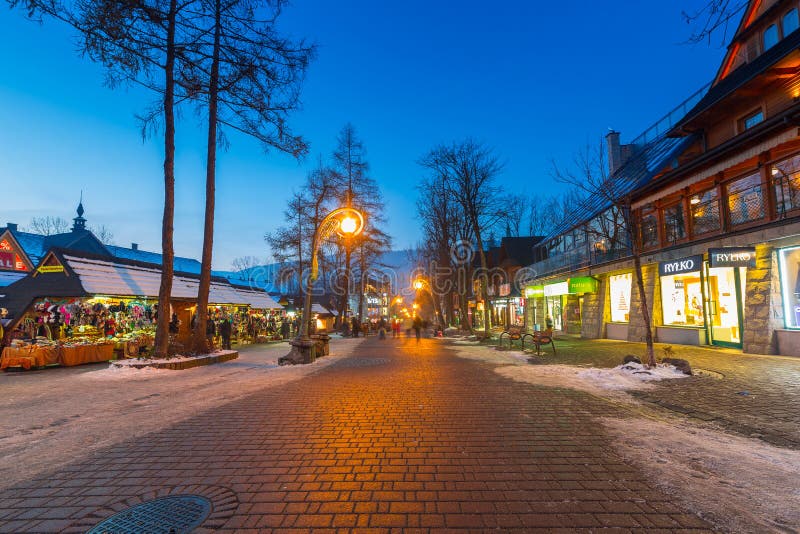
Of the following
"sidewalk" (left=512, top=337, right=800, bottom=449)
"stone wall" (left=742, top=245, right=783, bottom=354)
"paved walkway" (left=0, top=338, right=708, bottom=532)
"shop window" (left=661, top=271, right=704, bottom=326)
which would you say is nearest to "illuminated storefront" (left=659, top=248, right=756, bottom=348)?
"shop window" (left=661, top=271, right=704, bottom=326)

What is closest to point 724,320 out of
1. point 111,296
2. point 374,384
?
point 374,384

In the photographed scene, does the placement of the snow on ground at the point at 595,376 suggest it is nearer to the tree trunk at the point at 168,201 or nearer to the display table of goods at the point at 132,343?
the tree trunk at the point at 168,201

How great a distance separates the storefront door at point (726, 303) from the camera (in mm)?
14523

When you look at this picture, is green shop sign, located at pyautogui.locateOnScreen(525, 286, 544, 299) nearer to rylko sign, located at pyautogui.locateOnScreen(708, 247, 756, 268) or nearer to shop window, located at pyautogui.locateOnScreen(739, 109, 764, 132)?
shop window, located at pyautogui.locateOnScreen(739, 109, 764, 132)

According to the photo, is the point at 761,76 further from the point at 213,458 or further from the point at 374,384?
the point at 213,458

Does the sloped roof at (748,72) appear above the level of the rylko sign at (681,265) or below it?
above

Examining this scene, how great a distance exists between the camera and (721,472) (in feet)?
13.5

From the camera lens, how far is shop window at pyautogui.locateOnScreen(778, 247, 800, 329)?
12.3 m

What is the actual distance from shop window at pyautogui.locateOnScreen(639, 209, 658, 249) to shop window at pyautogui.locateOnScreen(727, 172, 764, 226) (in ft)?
15.6

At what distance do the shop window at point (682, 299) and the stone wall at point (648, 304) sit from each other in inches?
9.7

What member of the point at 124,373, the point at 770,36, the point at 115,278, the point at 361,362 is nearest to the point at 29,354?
the point at 115,278

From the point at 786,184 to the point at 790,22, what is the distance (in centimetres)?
726

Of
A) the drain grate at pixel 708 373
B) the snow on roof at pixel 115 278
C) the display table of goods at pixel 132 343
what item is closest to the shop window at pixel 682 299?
the drain grate at pixel 708 373

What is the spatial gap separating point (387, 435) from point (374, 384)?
165 inches
